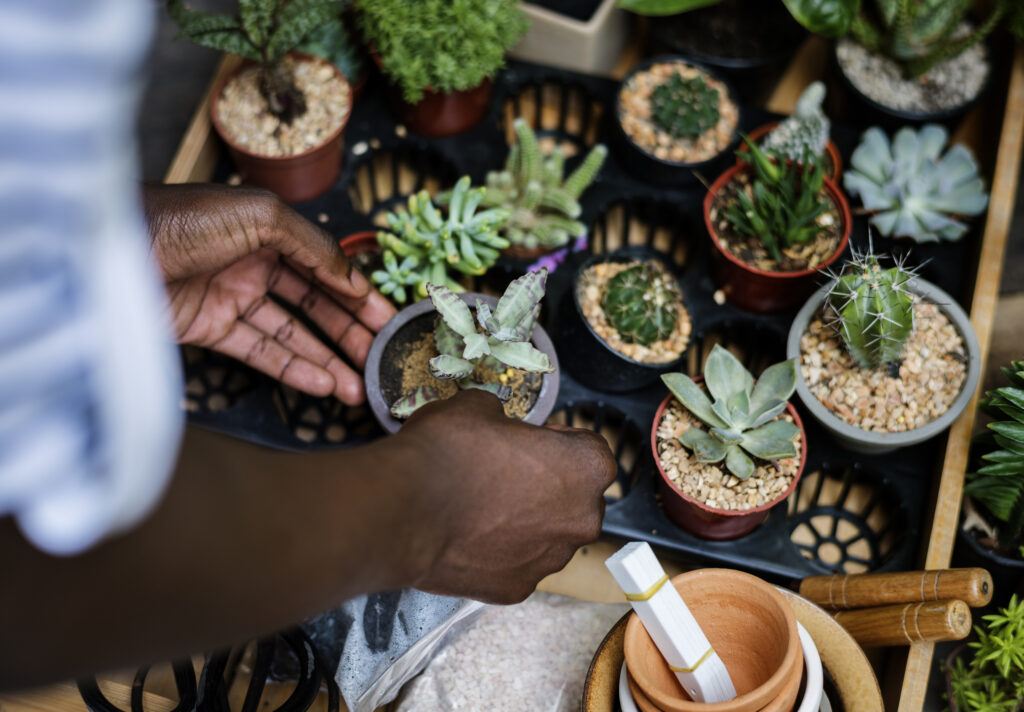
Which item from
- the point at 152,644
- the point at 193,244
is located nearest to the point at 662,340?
the point at 193,244

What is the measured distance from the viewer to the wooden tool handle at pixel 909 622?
40.8 inches

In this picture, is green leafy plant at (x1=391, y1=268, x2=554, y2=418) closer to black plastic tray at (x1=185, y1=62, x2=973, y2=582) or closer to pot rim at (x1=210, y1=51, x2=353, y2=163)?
black plastic tray at (x1=185, y1=62, x2=973, y2=582)

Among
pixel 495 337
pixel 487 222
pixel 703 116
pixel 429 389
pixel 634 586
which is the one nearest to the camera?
pixel 634 586

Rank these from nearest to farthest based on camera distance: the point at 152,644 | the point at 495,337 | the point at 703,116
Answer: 1. the point at 152,644
2. the point at 495,337
3. the point at 703,116

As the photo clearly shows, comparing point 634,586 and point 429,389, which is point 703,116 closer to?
point 429,389

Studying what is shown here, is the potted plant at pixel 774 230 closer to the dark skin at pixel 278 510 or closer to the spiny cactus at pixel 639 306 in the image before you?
the spiny cactus at pixel 639 306

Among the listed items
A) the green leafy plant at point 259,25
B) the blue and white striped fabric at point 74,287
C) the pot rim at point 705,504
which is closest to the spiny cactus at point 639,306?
the pot rim at point 705,504

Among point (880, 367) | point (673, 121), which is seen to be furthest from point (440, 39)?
point (880, 367)

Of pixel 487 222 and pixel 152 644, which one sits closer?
pixel 152 644

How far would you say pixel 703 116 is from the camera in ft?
5.26

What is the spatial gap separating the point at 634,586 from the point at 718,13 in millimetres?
1371

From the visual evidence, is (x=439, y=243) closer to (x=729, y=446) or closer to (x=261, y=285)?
(x=261, y=285)

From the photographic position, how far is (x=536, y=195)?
4.87ft

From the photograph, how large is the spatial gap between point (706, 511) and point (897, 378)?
398 millimetres
